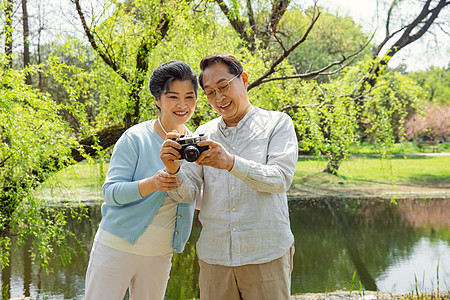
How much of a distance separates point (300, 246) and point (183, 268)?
2489mm

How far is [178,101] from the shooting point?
2.04 m

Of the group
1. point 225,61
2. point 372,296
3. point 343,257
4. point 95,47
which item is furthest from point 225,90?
point 343,257

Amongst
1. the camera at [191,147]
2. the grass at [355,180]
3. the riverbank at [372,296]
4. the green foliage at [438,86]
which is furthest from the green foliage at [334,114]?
the green foliage at [438,86]

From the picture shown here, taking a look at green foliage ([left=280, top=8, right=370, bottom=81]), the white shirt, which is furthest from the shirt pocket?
green foliage ([left=280, top=8, right=370, bottom=81])

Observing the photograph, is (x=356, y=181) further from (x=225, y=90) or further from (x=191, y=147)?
(x=191, y=147)

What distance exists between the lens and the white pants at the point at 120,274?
201 cm

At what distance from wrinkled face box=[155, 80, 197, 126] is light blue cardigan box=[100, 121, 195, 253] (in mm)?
138

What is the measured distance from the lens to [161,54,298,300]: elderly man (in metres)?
1.73

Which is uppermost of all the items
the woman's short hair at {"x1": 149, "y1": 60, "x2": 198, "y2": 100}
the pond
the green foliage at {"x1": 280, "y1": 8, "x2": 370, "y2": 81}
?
the green foliage at {"x1": 280, "y1": 8, "x2": 370, "y2": 81}

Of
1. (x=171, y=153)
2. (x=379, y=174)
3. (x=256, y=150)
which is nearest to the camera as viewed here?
(x=171, y=153)

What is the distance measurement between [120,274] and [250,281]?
0.66 metres

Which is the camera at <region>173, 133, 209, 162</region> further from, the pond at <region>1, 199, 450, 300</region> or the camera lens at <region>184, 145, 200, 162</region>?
the pond at <region>1, 199, 450, 300</region>

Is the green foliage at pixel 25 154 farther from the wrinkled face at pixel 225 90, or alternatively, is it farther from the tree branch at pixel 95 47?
the wrinkled face at pixel 225 90

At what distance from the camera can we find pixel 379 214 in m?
10.8
